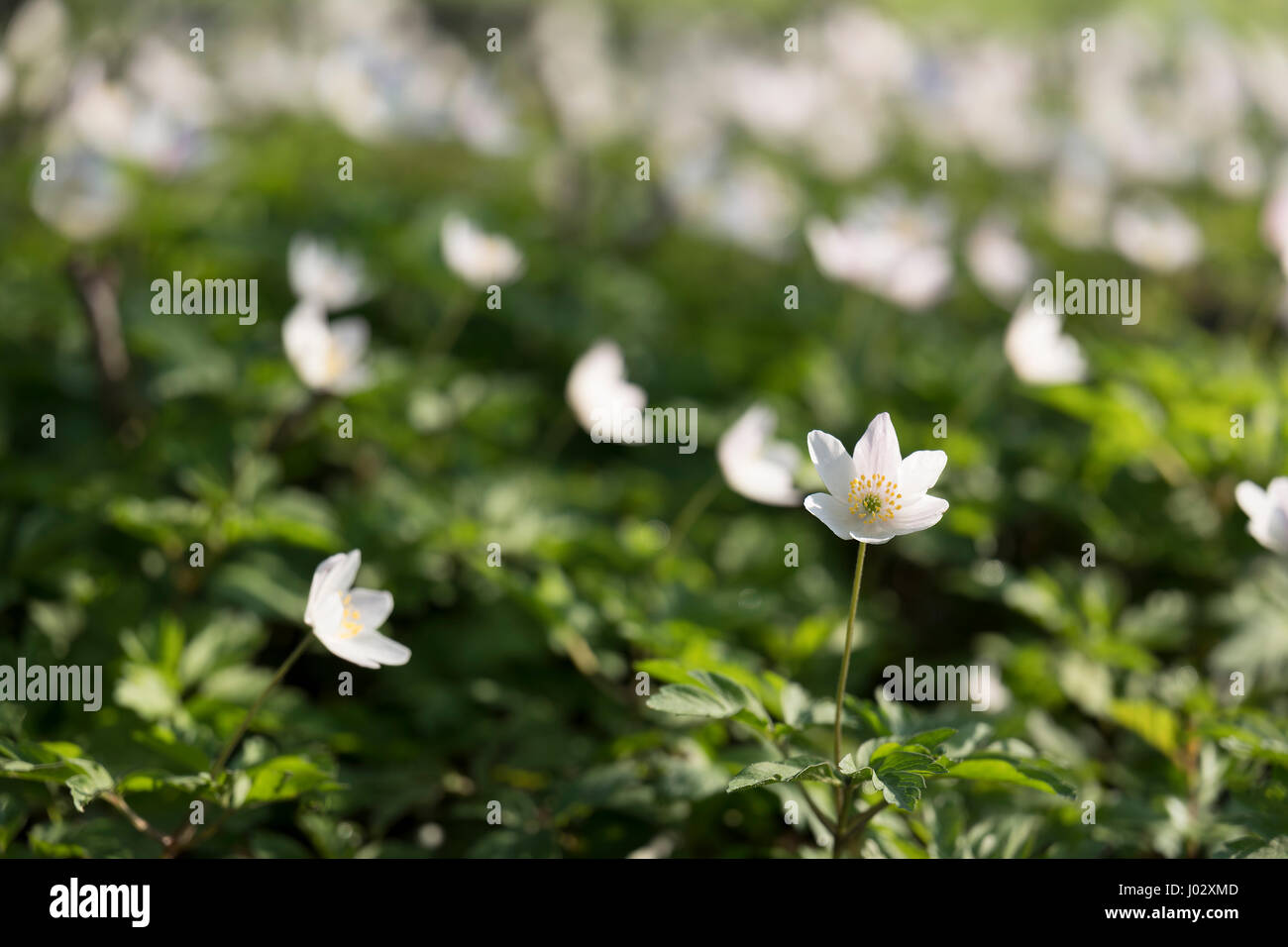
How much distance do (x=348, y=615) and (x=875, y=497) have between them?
0.95 metres

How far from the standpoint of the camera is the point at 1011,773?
1.68 meters

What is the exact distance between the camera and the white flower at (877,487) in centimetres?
171

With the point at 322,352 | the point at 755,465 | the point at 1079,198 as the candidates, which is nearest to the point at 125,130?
the point at 322,352

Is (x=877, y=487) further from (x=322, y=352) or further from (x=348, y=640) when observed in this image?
(x=322, y=352)

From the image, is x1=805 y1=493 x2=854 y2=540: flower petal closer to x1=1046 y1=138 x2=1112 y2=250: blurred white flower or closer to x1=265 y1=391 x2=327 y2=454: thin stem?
x1=265 y1=391 x2=327 y2=454: thin stem

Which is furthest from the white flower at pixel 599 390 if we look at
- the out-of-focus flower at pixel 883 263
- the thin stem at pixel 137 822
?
the thin stem at pixel 137 822

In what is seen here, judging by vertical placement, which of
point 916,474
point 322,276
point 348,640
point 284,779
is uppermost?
point 322,276

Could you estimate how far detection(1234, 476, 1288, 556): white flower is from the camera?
1.92 metres

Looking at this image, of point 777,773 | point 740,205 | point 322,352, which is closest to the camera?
point 777,773

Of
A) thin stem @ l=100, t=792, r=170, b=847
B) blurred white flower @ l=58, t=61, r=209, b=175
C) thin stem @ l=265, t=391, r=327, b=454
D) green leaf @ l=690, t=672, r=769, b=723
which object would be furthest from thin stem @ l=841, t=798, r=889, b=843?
blurred white flower @ l=58, t=61, r=209, b=175

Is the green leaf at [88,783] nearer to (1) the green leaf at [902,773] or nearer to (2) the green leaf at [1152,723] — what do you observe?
(1) the green leaf at [902,773]

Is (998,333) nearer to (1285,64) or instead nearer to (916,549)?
(916,549)

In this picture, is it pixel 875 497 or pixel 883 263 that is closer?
pixel 875 497

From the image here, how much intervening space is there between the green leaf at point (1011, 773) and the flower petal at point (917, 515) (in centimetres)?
38
